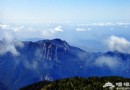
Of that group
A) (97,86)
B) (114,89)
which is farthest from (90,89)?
(114,89)

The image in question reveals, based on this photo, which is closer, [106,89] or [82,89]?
[106,89]

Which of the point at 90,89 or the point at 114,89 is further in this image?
the point at 90,89

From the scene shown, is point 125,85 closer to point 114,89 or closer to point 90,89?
point 114,89

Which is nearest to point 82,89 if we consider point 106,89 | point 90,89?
point 90,89

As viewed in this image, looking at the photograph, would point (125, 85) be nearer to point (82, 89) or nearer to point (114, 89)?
point (114, 89)

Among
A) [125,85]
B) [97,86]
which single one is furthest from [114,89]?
[97,86]

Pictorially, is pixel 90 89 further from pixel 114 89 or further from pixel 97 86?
pixel 114 89

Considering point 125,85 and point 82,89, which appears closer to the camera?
point 125,85

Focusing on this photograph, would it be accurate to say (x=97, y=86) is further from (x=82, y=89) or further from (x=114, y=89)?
(x=114, y=89)
